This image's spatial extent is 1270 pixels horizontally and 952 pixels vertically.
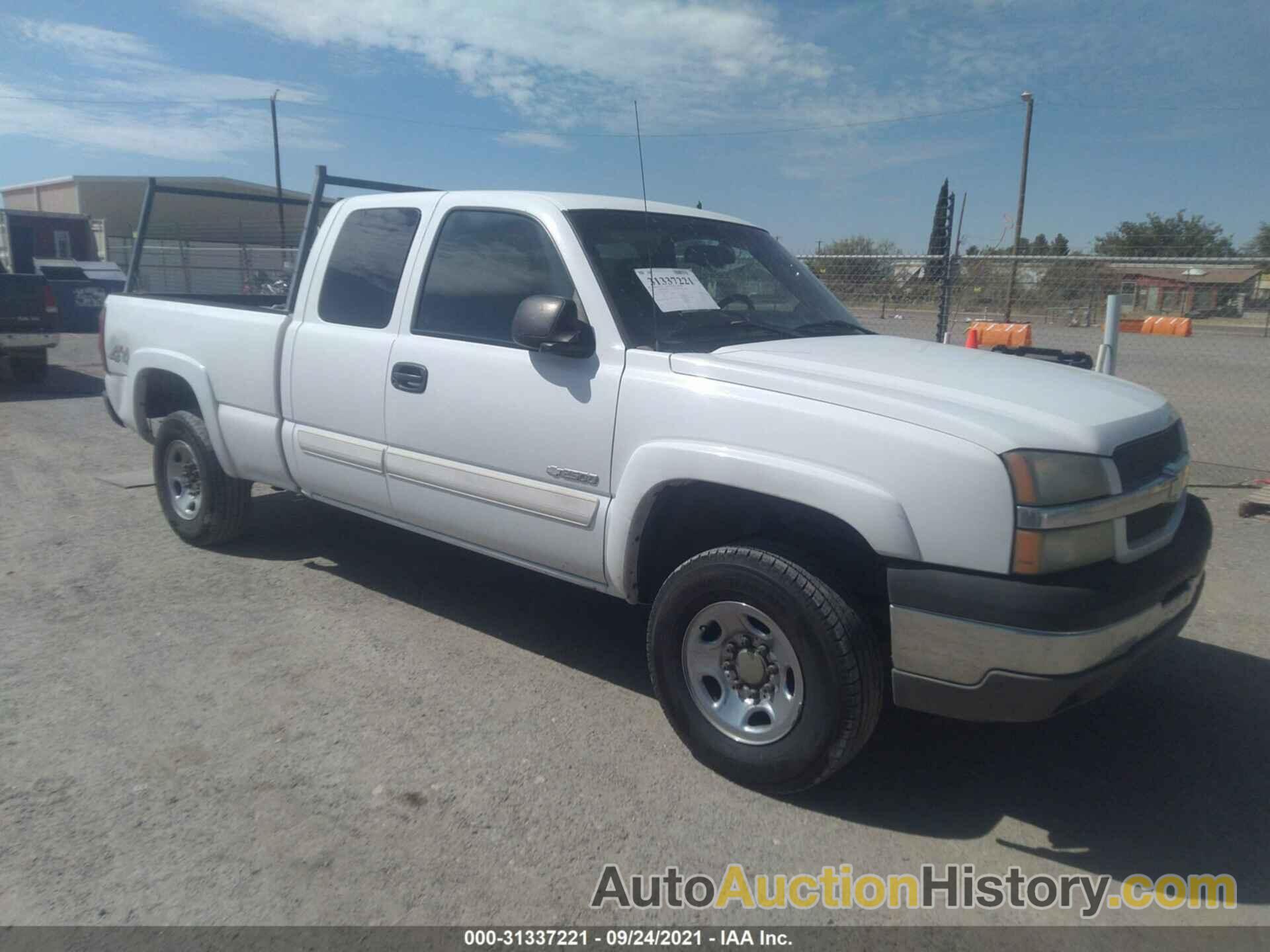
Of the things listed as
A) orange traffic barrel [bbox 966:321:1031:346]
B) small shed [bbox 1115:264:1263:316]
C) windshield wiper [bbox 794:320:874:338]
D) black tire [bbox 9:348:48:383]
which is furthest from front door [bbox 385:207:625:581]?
black tire [bbox 9:348:48:383]

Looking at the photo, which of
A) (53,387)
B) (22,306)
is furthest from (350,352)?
(53,387)

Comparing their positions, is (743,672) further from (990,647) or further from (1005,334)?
(1005,334)

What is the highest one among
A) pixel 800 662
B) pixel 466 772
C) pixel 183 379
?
pixel 183 379

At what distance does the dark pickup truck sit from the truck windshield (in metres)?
11.5

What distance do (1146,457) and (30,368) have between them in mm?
14177

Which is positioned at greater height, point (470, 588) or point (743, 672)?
point (743, 672)

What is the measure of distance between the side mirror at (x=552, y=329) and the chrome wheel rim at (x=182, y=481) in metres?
3.04

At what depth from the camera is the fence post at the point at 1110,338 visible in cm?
694

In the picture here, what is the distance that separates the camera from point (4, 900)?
2713 millimetres

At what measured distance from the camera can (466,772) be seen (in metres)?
3.42

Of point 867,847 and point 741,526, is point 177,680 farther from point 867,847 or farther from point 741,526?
point 867,847

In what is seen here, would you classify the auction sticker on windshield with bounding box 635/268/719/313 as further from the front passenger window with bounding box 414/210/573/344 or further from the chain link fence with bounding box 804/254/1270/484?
the chain link fence with bounding box 804/254/1270/484

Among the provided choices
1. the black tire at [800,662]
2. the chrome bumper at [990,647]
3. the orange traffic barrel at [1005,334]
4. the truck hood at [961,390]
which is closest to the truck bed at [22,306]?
the orange traffic barrel at [1005,334]

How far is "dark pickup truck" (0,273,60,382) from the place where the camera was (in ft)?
40.7
